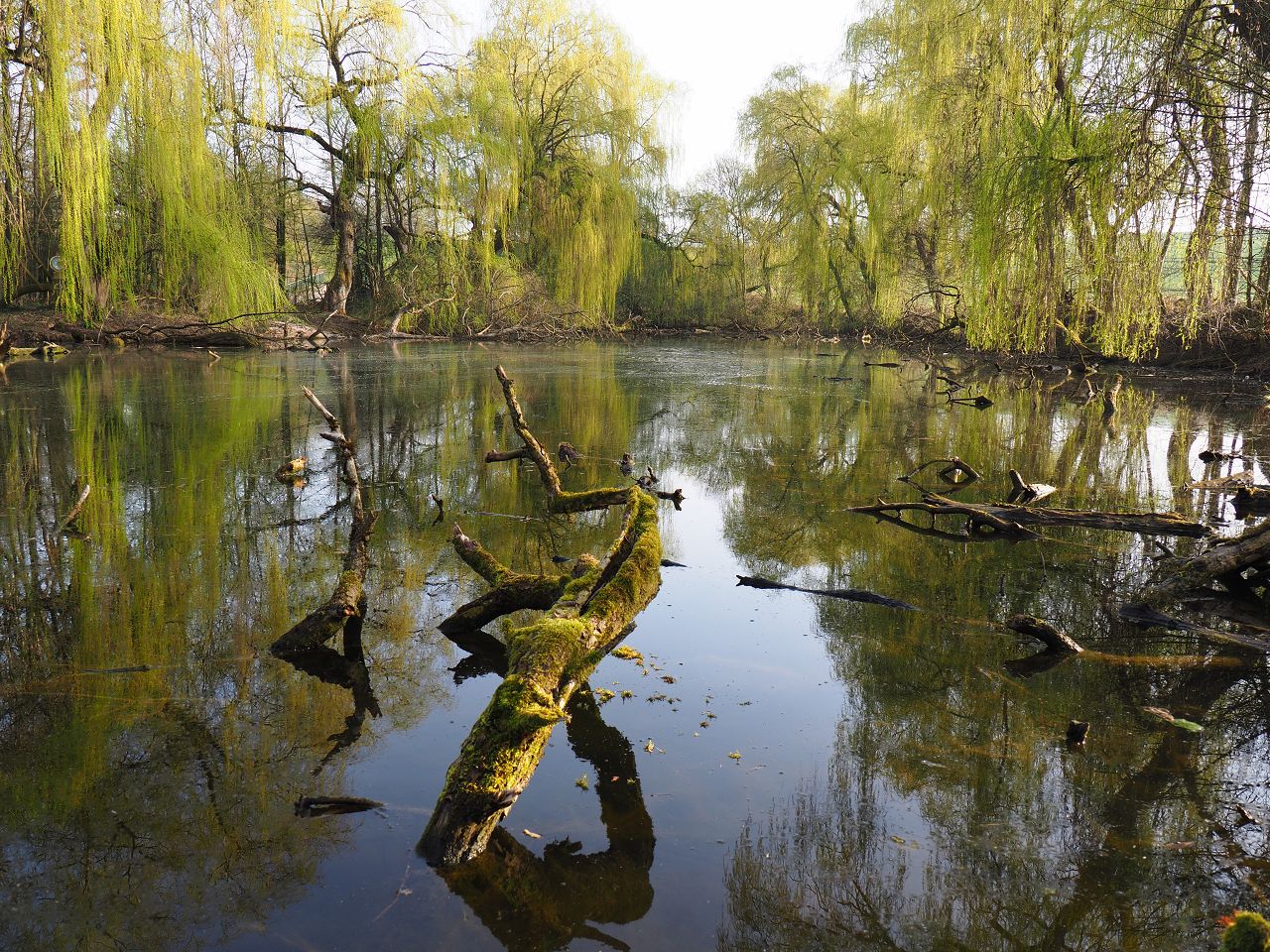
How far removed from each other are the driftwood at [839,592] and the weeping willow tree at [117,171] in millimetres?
12164

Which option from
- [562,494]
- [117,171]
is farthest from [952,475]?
[117,171]

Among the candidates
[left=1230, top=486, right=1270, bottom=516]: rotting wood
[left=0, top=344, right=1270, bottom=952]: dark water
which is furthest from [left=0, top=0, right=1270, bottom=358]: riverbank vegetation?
[left=0, top=344, right=1270, bottom=952]: dark water

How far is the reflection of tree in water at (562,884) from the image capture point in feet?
6.69

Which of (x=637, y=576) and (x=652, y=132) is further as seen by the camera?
(x=652, y=132)

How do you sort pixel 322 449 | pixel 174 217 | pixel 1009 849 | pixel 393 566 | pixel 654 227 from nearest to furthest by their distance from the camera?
1. pixel 1009 849
2. pixel 393 566
3. pixel 322 449
4. pixel 174 217
5. pixel 654 227

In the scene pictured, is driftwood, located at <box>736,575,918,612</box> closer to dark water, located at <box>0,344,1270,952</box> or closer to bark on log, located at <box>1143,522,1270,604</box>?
dark water, located at <box>0,344,1270,952</box>

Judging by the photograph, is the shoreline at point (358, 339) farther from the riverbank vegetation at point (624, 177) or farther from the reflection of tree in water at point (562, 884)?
the reflection of tree in water at point (562, 884)

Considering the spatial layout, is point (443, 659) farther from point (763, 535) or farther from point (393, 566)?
point (763, 535)

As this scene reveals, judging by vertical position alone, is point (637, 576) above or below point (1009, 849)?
above

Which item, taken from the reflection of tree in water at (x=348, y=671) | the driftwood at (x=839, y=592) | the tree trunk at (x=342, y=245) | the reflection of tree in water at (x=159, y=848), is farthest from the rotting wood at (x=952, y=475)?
the tree trunk at (x=342, y=245)

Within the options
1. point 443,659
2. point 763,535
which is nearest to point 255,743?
point 443,659

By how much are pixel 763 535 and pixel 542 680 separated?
3024 mm

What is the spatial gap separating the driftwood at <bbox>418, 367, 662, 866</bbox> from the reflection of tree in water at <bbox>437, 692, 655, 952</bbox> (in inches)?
3.3

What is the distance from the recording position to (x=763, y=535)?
17.8ft
